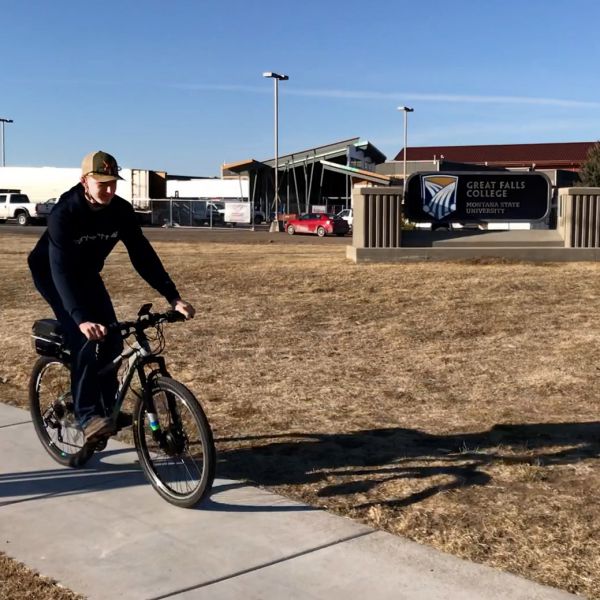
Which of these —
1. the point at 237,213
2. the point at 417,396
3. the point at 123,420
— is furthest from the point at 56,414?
the point at 237,213

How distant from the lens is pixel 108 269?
1616cm

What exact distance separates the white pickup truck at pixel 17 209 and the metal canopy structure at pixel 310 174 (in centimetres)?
1884

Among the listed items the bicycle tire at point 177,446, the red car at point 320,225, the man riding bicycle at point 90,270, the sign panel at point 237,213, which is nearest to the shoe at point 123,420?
the man riding bicycle at point 90,270

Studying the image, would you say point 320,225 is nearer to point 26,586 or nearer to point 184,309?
point 184,309

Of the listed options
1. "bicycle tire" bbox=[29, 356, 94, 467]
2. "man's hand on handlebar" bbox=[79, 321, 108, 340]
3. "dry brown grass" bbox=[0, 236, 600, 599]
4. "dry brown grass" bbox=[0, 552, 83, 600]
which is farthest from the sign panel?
"dry brown grass" bbox=[0, 552, 83, 600]

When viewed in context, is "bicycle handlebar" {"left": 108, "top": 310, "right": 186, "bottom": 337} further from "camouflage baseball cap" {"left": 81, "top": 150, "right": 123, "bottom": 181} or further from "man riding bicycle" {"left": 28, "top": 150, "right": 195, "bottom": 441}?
"camouflage baseball cap" {"left": 81, "top": 150, "right": 123, "bottom": 181}

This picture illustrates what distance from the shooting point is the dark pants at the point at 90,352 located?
463cm

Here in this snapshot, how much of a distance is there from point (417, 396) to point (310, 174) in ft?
206

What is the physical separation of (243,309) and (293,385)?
154 inches

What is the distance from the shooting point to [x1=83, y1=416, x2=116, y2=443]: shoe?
15.2 ft

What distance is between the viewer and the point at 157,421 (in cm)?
441

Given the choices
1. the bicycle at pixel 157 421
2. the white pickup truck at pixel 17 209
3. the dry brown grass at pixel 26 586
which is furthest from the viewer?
the white pickup truck at pixel 17 209

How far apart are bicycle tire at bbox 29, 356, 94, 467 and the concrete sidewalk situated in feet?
0.80

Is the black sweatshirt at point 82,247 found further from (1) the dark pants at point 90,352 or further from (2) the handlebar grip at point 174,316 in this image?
(2) the handlebar grip at point 174,316
